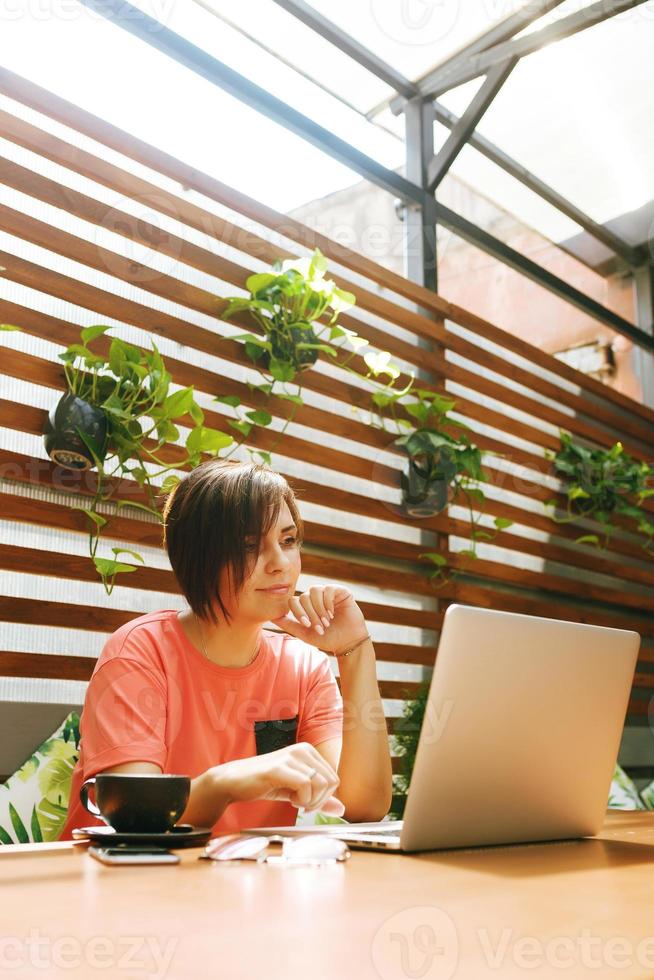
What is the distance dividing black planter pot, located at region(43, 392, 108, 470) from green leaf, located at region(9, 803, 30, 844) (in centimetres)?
79

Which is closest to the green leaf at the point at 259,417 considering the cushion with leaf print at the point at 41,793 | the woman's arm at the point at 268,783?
the cushion with leaf print at the point at 41,793

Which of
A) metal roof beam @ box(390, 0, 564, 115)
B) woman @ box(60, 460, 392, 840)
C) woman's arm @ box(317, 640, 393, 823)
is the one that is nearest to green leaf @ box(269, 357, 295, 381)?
woman @ box(60, 460, 392, 840)

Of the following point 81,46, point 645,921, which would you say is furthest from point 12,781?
point 81,46

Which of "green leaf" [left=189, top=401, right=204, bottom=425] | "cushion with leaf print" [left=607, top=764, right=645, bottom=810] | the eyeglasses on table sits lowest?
"cushion with leaf print" [left=607, top=764, right=645, bottom=810]

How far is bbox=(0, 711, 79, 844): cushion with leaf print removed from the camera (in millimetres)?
1747

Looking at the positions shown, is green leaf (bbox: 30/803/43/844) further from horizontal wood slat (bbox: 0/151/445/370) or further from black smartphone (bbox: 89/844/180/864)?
Result: horizontal wood slat (bbox: 0/151/445/370)

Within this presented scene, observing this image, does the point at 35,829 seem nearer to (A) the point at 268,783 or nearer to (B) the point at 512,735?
(A) the point at 268,783

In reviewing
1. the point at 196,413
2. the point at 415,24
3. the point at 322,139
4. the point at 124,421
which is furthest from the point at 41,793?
the point at 415,24

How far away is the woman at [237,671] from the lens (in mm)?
1421

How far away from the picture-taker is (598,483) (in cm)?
397

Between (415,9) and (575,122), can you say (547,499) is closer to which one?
(575,122)

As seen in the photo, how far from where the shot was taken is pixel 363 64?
11.3ft

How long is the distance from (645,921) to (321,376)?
7.93ft

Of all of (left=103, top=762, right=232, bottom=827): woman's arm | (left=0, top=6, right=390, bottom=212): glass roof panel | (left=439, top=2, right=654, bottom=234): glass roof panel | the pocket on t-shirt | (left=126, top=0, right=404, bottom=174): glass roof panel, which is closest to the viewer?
(left=103, top=762, right=232, bottom=827): woman's arm
